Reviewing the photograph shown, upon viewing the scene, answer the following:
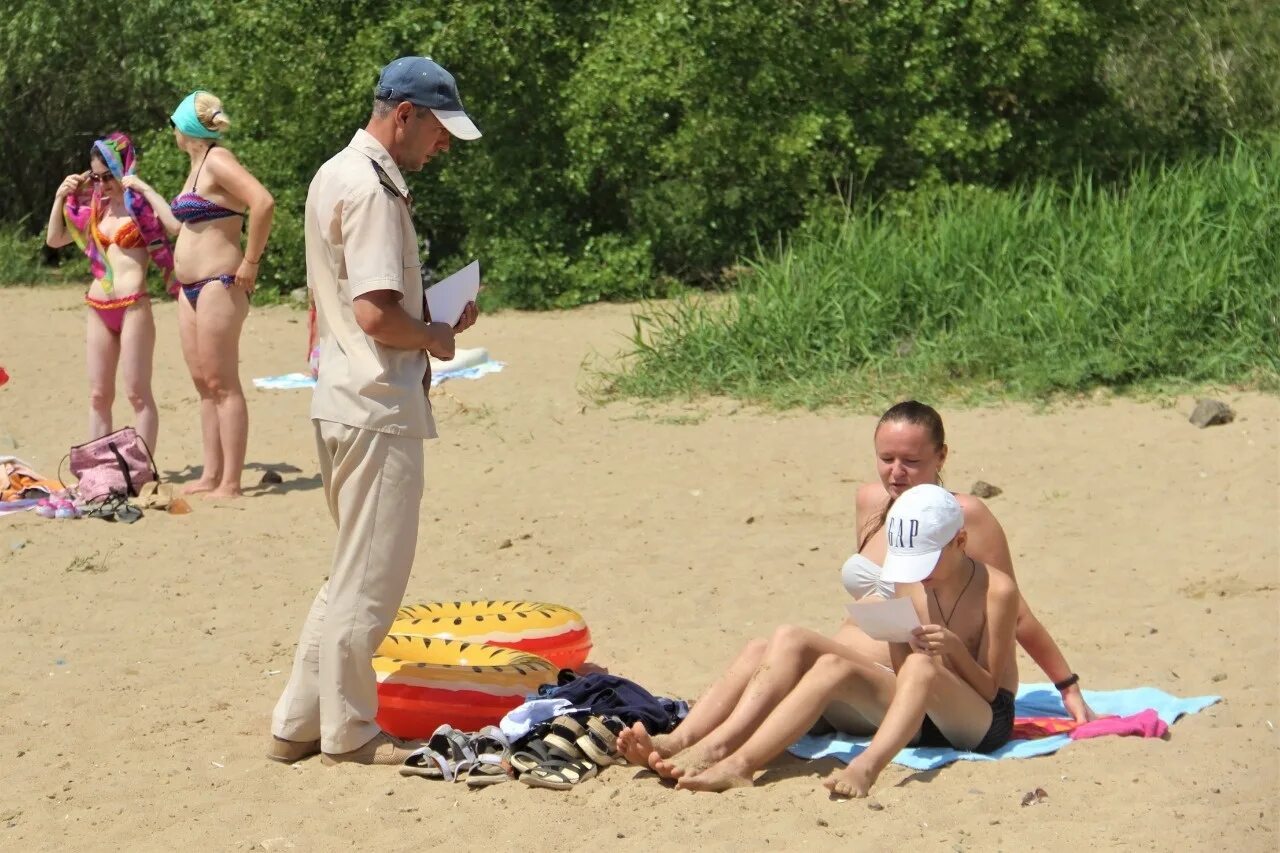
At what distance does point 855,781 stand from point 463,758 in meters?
1.13

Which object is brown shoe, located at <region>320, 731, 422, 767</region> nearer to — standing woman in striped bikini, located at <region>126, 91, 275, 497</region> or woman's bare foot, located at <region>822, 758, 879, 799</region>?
woman's bare foot, located at <region>822, 758, 879, 799</region>

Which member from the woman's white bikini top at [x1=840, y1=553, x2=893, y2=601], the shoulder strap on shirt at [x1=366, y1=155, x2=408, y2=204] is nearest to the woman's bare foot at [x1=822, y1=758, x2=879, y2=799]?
the woman's white bikini top at [x1=840, y1=553, x2=893, y2=601]

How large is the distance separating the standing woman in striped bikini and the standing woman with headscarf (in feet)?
1.21

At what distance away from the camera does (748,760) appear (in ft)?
14.6

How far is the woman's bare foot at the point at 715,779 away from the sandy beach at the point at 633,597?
0.06m

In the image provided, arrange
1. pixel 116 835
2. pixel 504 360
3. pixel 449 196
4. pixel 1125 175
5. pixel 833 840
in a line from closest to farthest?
pixel 833 840 < pixel 116 835 < pixel 504 360 < pixel 1125 175 < pixel 449 196

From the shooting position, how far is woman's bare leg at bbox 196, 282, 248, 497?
7.79 metres

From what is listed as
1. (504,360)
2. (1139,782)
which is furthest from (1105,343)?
(1139,782)

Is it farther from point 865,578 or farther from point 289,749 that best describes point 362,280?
point 865,578

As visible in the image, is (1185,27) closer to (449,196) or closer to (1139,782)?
(449,196)

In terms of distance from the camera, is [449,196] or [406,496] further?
[449,196]

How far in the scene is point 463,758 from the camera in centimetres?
475

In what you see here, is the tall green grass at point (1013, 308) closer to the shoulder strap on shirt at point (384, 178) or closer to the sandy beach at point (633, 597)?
the sandy beach at point (633, 597)

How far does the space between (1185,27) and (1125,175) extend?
7.48 ft
